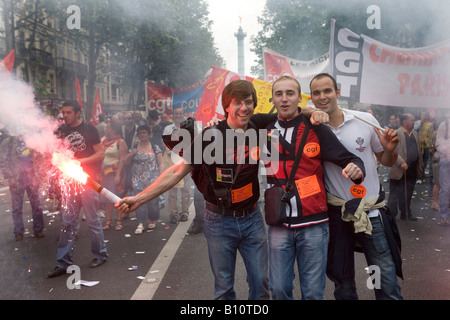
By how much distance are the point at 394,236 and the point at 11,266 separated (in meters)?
4.26

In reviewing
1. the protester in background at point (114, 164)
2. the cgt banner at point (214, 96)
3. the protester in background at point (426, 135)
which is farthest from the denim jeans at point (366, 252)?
the protester in background at point (426, 135)

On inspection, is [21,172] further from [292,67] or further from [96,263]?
[292,67]

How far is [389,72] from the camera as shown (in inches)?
232

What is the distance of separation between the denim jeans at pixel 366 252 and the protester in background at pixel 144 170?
13.7 feet

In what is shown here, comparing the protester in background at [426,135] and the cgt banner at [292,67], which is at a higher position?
the cgt banner at [292,67]

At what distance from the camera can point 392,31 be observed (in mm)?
17062

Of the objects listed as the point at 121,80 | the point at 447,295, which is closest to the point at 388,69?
the point at 447,295

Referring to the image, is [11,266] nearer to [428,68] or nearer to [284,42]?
[428,68]

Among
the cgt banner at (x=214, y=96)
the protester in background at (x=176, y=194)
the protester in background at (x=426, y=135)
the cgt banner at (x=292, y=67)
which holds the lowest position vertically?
the protester in background at (x=176, y=194)

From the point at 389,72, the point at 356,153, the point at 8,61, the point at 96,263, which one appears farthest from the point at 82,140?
the point at 389,72

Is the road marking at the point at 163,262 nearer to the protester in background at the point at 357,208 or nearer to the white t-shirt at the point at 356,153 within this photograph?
the protester in background at the point at 357,208

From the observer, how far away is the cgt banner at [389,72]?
219 inches

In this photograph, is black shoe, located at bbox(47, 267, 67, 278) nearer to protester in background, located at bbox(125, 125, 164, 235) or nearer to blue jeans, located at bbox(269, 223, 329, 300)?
protester in background, located at bbox(125, 125, 164, 235)

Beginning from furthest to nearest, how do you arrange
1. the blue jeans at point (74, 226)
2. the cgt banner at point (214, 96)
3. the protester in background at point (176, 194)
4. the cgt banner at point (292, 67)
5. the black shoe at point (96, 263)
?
the cgt banner at point (292, 67) → the cgt banner at point (214, 96) → the protester in background at point (176, 194) → the black shoe at point (96, 263) → the blue jeans at point (74, 226)
